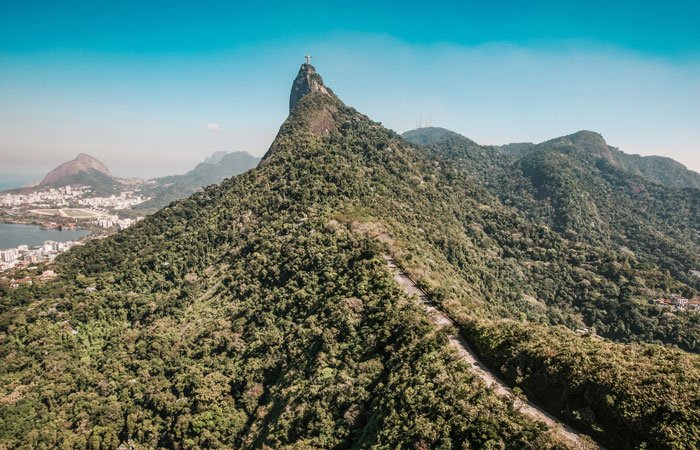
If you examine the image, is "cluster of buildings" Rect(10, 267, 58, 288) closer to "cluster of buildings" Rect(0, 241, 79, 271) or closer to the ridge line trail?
"cluster of buildings" Rect(0, 241, 79, 271)

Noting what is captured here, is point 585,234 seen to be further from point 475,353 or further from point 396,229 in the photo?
point 475,353

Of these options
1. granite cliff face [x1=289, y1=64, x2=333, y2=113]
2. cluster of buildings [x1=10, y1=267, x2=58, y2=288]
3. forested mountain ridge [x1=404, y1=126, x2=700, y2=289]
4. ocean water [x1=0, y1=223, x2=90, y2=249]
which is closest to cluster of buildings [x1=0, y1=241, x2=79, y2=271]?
ocean water [x1=0, y1=223, x2=90, y2=249]

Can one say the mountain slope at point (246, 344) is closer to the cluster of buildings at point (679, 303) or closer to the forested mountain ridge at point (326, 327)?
the forested mountain ridge at point (326, 327)

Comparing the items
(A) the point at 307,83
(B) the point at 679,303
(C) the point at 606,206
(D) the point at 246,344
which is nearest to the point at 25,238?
(A) the point at 307,83

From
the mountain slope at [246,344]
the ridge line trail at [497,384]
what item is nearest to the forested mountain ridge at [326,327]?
the mountain slope at [246,344]

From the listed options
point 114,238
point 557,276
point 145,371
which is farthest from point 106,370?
point 557,276
